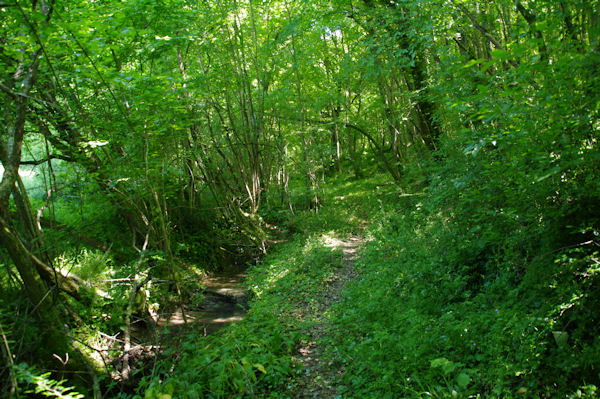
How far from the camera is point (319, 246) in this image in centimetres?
948

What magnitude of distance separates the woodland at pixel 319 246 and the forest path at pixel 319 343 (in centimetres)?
4

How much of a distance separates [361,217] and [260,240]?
12.8 feet

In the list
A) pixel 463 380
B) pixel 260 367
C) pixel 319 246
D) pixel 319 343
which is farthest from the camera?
pixel 319 246

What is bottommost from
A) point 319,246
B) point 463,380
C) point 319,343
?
point 319,343

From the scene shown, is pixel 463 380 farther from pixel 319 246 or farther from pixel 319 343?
pixel 319 246

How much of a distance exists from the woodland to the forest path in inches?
1.5

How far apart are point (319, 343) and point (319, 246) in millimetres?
4559

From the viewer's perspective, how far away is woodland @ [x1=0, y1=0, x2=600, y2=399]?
9.61 feet

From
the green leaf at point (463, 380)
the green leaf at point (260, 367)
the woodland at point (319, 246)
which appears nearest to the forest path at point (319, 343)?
the woodland at point (319, 246)

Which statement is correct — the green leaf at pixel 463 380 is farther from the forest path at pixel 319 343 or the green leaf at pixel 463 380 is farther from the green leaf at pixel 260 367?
the green leaf at pixel 260 367

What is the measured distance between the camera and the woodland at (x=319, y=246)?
2.93m

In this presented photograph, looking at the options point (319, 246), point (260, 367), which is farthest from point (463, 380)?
point (319, 246)

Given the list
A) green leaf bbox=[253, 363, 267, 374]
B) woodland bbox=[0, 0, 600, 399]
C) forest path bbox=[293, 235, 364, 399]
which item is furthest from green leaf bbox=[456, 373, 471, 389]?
green leaf bbox=[253, 363, 267, 374]

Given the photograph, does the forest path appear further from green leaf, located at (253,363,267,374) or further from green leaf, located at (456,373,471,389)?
green leaf, located at (456,373,471,389)
